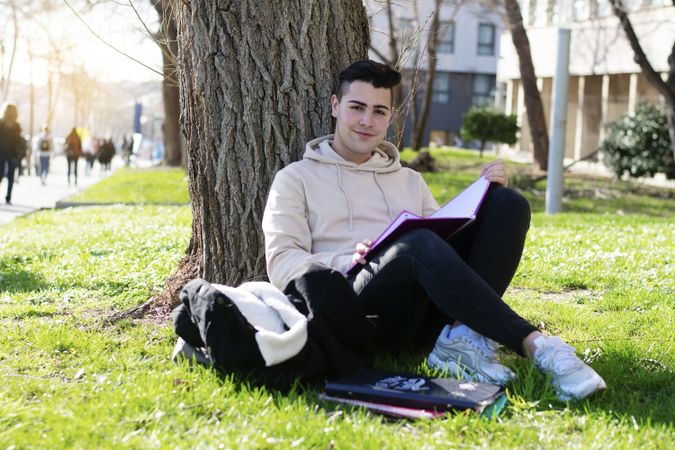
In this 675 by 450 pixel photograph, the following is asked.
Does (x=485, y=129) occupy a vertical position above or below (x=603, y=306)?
above

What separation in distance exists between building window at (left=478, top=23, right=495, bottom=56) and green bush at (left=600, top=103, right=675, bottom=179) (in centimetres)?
4038

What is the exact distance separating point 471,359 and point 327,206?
41.3 inches

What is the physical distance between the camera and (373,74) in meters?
4.52

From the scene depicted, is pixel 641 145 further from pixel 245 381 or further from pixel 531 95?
pixel 245 381

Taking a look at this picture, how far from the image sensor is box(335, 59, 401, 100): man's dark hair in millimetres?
4504

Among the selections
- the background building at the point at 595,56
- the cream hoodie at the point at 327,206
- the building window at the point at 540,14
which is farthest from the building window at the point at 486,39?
the cream hoodie at the point at 327,206

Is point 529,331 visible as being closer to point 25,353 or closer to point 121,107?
point 25,353

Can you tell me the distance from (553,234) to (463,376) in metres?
6.26

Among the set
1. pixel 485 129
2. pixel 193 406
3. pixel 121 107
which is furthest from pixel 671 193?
pixel 121 107

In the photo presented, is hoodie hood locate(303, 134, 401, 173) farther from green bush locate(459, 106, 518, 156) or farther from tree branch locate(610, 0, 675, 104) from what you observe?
green bush locate(459, 106, 518, 156)

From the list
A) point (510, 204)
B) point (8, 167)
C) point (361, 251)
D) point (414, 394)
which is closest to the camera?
point (414, 394)

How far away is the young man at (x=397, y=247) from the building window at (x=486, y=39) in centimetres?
5859

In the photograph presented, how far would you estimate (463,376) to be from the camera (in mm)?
3855

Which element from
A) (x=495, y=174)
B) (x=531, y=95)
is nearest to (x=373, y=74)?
(x=495, y=174)
